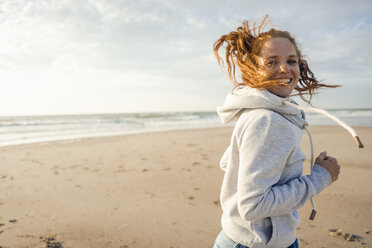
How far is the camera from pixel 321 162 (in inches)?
48.1

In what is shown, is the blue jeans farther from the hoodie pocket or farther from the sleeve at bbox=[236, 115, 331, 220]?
the sleeve at bbox=[236, 115, 331, 220]

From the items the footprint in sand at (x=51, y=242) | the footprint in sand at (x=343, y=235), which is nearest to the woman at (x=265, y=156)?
the footprint in sand at (x=343, y=235)

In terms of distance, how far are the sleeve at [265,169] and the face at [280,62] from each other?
302 mm

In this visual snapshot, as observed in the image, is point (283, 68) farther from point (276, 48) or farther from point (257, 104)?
point (257, 104)

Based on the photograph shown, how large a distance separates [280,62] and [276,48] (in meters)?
0.08

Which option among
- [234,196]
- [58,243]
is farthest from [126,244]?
[234,196]

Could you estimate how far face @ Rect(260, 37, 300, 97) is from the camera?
52.1 inches

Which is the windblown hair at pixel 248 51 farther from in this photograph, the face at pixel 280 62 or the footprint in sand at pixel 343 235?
the footprint in sand at pixel 343 235

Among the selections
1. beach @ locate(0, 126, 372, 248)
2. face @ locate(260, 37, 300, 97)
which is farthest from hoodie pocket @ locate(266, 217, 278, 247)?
beach @ locate(0, 126, 372, 248)

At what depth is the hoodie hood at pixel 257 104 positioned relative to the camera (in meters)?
1.13

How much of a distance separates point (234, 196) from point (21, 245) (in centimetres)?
276

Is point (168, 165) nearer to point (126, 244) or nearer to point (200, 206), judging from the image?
point (200, 206)

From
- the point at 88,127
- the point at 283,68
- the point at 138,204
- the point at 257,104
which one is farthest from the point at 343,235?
the point at 88,127

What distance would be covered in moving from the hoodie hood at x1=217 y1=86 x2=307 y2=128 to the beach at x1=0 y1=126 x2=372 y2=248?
6.91 feet
